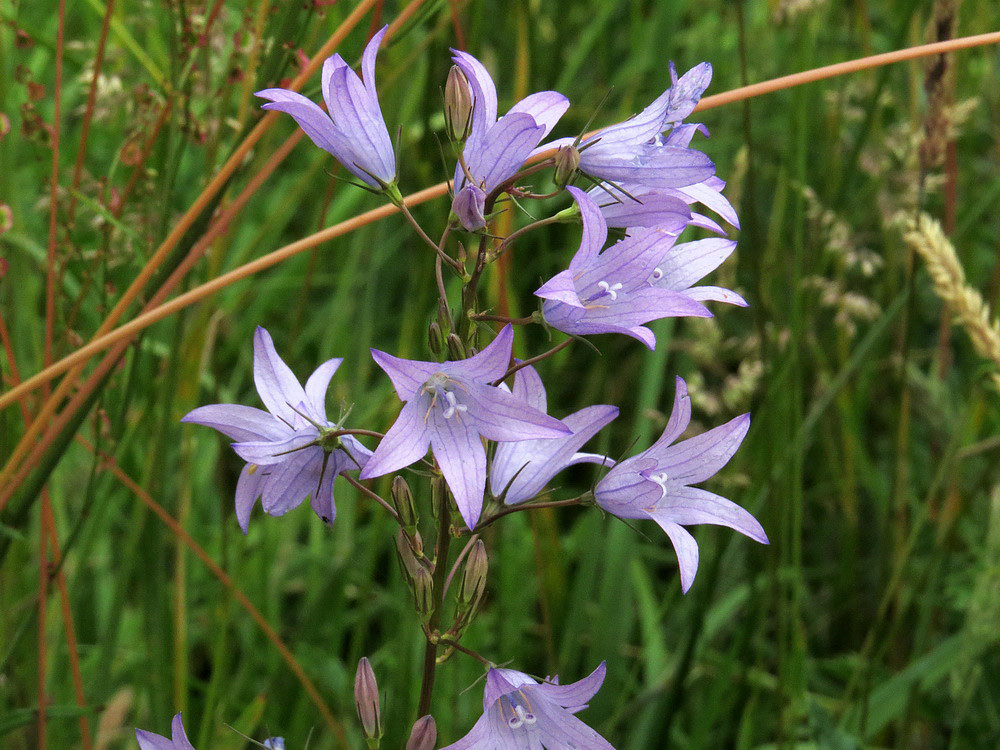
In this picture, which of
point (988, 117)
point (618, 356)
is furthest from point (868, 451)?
point (988, 117)

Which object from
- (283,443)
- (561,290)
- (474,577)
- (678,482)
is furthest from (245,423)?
(678,482)

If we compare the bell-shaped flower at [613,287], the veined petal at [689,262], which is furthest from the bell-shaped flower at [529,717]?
the veined petal at [689,262]

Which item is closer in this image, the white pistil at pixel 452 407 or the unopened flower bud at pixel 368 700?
the white pistil at pixel 452 407

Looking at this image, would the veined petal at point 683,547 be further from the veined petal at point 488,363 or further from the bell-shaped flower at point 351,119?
the bell-shaped flower at point 351,119

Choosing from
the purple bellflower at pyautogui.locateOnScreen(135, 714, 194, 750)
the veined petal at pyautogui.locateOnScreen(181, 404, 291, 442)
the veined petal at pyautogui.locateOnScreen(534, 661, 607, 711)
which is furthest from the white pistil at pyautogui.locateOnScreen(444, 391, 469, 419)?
the purple bellflower at pyautogui.locateOnScreen(135, 714, 194, 750)

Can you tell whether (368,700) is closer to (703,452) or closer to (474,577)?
(474,577)
